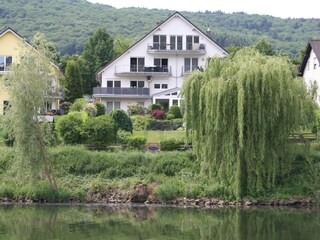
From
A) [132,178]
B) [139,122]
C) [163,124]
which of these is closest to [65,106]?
[139,122]

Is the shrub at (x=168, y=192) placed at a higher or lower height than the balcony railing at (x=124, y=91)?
lower

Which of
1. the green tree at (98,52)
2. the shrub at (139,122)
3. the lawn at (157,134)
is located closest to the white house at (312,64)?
the lawn at (157,134)

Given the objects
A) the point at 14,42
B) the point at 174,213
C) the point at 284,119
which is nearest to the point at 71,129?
the point at 174,213

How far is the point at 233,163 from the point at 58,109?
2902 centimetres

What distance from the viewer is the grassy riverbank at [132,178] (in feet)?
118

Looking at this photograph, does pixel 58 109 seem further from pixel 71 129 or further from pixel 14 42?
pixel 71 129

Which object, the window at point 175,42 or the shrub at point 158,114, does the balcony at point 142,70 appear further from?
the shrub at point 158,114

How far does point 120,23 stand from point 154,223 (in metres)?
120

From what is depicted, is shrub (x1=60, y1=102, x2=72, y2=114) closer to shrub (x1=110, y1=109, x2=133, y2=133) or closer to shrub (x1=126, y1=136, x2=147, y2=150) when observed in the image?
shrub (x1=110, y1=109, x2=133, y2=133)

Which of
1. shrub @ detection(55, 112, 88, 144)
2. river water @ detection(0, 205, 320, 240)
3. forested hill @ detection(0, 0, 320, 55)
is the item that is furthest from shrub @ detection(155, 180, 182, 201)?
forested hill @ detection(0, 0, 320, 55)

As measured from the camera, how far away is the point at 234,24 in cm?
16250

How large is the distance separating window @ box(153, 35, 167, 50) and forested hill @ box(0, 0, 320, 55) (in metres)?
56.2

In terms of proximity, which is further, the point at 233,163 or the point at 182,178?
the point at 182,178

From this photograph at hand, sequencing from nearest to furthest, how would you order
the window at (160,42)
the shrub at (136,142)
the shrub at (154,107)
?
the shrub at (136,142) → the shrub at (154,107) → the window at (160,42)
